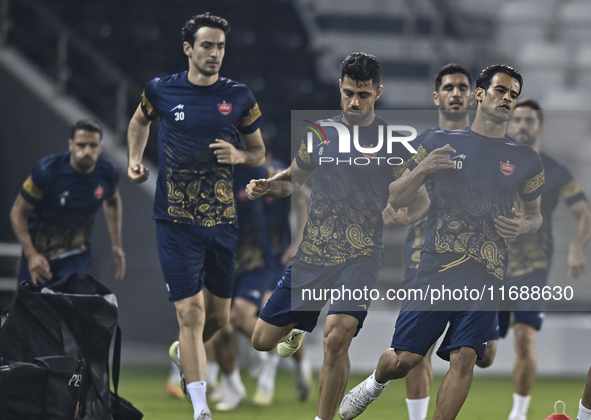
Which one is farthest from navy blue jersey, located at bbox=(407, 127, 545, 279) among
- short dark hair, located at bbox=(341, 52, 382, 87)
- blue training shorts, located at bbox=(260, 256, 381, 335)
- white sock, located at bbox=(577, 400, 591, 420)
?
white sock, located at bbox=(577, 400, 591, 420)

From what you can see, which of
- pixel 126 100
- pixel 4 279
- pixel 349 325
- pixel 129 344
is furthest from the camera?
pixel 126 100

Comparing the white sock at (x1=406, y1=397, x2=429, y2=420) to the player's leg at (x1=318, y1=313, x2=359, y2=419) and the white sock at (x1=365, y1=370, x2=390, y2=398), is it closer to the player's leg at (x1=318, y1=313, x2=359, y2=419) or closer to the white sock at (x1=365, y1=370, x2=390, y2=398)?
the white sock at (x1=365, y1=370, x2=390, y2=398)

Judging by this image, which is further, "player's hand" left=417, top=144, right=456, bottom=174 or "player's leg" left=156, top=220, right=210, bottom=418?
"player's leg" left=156, top=220, right=210, bottom=418

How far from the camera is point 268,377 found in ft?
27.8

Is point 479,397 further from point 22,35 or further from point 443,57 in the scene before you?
point 22,35

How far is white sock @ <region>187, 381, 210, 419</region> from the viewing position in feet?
19.2

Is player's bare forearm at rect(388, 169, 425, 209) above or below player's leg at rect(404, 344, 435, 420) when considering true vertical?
above

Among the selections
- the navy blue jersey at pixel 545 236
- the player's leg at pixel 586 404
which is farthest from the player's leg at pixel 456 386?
the navy blue jersey at pixel 545 236

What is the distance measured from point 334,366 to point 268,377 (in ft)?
11.0

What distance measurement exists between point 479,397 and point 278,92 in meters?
7.13

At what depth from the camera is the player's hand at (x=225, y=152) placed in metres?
6.18

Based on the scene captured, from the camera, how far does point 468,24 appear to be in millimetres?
16297

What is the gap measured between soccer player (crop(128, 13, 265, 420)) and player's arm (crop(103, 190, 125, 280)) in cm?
151

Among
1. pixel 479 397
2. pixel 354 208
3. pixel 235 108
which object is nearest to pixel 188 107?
pixel 235 108
